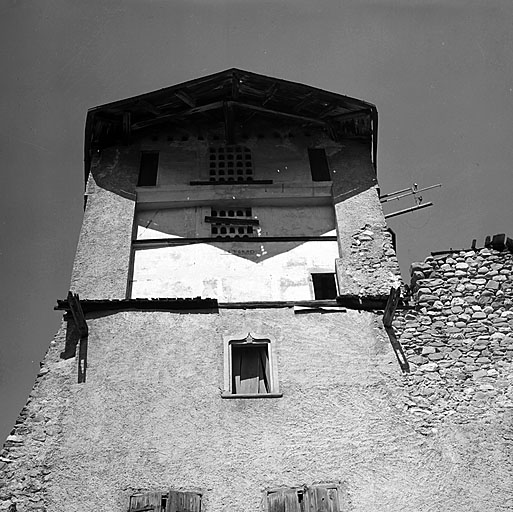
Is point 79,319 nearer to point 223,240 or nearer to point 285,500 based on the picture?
point 223,240

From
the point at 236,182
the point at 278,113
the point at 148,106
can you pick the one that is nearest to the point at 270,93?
the point at 278,113

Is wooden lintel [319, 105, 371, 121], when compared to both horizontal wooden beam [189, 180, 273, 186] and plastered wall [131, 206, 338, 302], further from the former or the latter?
plastered wall [131, 206, 338, 302]

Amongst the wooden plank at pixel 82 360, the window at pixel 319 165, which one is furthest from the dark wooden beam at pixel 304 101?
the wooden plank at pixel 82 360

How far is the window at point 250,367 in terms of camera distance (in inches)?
564

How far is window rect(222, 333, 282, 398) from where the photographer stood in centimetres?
1433

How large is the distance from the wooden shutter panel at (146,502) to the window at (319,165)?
28.8 feet

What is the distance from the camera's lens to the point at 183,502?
12.6m

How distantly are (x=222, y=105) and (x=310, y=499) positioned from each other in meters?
10.5

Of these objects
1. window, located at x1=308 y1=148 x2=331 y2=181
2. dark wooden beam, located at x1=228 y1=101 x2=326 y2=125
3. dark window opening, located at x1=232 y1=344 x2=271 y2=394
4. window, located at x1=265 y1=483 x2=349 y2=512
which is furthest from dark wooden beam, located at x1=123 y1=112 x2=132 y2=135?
window, located at x1=265 y1=483 x2=349 y2=512

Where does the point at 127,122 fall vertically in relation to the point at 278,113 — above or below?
below

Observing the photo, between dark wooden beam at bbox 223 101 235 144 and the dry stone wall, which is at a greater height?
dark wooden beam at bbox 223 101 235 144

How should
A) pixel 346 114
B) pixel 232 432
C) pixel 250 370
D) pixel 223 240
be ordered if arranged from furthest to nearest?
pixel 346 114
pixel 223 240
pixel 250 370
pixel 232 432

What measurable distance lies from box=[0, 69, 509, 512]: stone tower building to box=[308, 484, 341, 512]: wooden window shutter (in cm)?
2

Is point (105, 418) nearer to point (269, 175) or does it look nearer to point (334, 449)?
point (334, 449)
